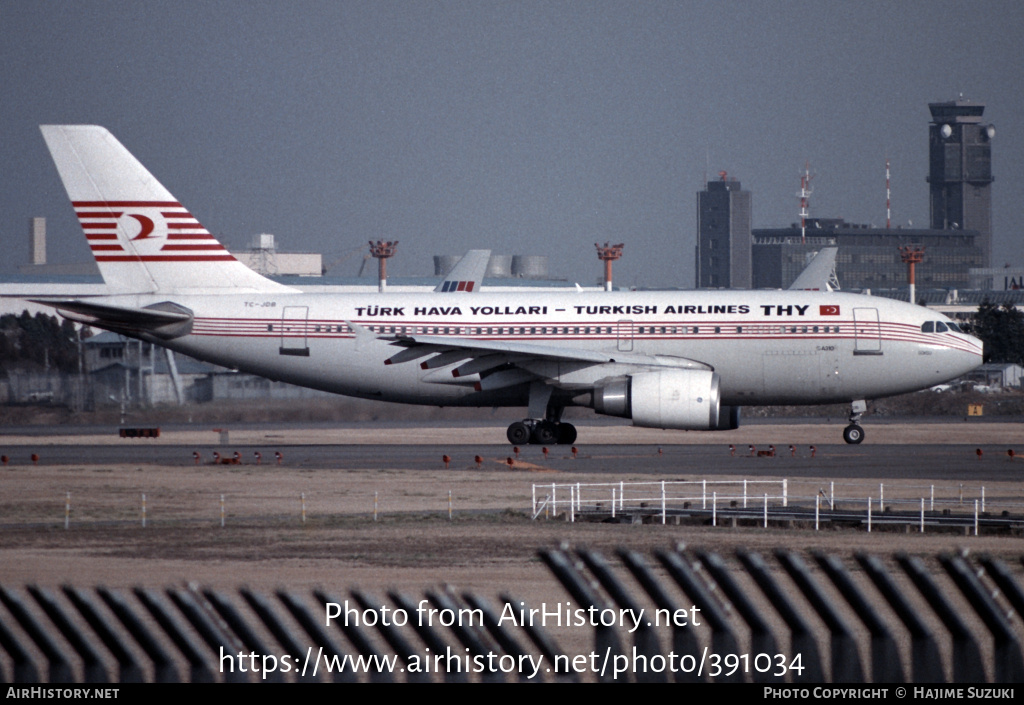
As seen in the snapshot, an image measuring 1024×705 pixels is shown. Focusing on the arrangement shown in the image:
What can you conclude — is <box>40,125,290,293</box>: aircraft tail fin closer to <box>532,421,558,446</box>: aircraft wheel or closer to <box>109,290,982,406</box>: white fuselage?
<box>109,290,982,406</box>: white fuselage

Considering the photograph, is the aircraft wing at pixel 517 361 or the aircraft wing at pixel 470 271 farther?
the aircraft wing at pixel 470 271

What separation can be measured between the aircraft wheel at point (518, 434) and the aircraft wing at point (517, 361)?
1.29 meters

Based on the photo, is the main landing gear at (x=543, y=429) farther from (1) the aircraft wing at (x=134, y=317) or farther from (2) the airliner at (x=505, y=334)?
(1) the aircraft wing at (x=134, y=317)

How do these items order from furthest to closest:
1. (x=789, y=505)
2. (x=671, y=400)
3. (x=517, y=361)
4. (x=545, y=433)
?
(x=545, y=433) < (x=517, y=361) < (x=671, y=400) < (x=789, y=505)

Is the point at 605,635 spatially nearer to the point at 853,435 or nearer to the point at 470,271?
the point at 853,435

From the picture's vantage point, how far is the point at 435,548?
1988cm

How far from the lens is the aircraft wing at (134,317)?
3722 cm

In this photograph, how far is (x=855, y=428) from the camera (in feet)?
128

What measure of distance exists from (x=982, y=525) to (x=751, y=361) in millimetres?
14875

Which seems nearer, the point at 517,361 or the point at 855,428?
the point at 517,361

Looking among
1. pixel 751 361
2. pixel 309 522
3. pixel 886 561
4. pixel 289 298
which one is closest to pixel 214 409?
pixel 289 298

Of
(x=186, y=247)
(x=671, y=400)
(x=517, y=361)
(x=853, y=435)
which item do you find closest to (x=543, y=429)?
(x=517, y=361)

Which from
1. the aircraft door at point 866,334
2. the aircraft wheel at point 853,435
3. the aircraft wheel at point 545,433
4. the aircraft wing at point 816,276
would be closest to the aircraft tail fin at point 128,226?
the aircraft wheel at point 545,433

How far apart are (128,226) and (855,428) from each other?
71.6 ft
